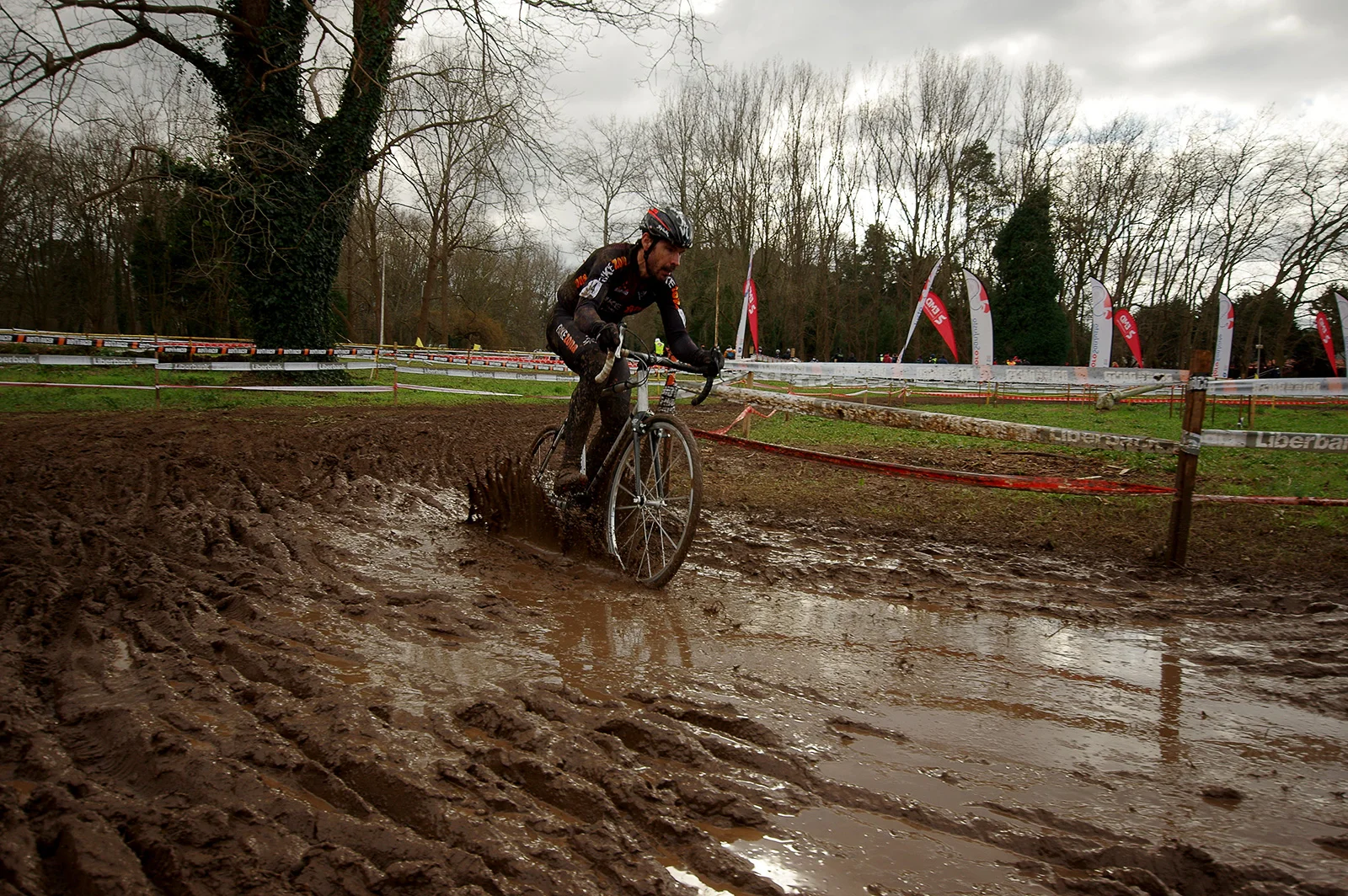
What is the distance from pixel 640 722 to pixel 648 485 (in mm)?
2131

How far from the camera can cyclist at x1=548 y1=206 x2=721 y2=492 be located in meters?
4.43

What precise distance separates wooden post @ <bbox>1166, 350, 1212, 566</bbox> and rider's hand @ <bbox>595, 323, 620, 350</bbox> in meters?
3.63

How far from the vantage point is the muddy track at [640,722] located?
1823 millimetres

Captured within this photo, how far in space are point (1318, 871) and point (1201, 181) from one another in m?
45.9

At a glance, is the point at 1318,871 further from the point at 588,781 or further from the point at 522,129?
the point at 522,129

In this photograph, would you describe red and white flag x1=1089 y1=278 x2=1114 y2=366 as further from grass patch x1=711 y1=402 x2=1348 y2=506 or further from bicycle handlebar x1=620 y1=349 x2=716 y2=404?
bicycle handlebar x1=620 y1=349 x2=716 y2=404

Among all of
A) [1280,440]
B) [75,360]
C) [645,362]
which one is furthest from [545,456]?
[75,360]

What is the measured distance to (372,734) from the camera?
7.69 ft

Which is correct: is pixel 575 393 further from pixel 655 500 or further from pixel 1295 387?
pixel 1295 387

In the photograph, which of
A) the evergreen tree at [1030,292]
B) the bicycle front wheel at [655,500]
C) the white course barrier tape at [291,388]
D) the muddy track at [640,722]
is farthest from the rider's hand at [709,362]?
the evergreen tree at [1030,292]

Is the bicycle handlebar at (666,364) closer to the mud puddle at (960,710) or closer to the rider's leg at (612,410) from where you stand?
the rider's leg at (612,410)

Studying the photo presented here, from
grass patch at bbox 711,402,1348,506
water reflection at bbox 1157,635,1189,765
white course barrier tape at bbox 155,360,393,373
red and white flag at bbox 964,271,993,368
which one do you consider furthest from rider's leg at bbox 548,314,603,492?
red and white flag at bbox 964,271,993,368

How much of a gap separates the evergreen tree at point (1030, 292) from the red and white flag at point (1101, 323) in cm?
2161

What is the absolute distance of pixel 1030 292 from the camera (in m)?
43.9
